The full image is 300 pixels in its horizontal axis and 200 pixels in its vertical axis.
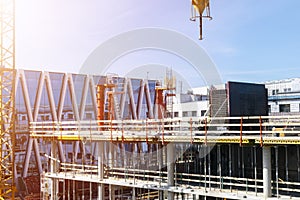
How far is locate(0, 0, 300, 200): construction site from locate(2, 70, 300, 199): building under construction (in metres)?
0.06

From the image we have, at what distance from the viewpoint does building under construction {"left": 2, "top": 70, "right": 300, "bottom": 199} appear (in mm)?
18141

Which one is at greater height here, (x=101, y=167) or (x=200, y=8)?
(x=200, y=8)

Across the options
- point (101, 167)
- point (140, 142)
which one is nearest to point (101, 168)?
point (101, 167)

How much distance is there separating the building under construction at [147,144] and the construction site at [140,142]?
6cm

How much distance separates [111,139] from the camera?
22.5m

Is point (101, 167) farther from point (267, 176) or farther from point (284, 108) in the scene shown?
point (284, 108)

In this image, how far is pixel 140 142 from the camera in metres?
24.2

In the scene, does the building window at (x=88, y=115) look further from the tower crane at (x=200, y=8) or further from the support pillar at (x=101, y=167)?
the tower crane at (x=200, y=8)

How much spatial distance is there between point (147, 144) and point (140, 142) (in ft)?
27.9

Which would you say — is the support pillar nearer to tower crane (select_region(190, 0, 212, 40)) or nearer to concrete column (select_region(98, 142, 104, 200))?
concrete column (select_region(98, 142, 104, 200))

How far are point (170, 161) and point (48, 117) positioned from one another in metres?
25.0

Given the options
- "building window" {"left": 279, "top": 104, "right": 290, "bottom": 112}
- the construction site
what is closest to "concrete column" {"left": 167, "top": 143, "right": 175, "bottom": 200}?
the construction site

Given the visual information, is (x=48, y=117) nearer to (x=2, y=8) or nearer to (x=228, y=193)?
(x=2, y=8)

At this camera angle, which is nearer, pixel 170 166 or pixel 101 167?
pixel 170 166
